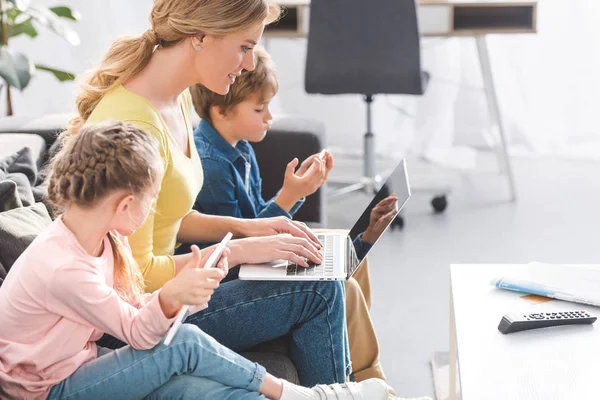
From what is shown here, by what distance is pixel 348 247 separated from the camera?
5.92 ft

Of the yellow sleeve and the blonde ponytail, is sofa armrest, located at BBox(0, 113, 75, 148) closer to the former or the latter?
the blonde ponytail

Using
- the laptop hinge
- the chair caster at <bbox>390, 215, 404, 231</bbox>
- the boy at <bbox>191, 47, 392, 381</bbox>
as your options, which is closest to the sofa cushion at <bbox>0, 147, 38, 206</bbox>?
the boy at <bbox>191, 47, 392, 381</bbox>

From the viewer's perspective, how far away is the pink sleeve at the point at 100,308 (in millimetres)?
1313

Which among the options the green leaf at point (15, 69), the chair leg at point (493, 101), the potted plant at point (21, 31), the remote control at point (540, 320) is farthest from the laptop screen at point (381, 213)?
the chair leg at point (493, 101)

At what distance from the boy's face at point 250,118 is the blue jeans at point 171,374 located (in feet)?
2.19

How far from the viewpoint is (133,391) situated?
139 cm

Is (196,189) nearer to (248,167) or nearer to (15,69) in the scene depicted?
(248,167)

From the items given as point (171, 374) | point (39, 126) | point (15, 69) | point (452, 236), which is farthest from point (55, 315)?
point (452, 236)

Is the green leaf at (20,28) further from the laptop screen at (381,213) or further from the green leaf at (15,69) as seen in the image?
the laptop screen at (381,213)

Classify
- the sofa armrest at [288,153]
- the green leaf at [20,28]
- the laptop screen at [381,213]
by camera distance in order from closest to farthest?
the laptop screen at [381,213]
the sofa armrest at [288,153]
the green leaf at [20,28]

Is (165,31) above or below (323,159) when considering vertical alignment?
above

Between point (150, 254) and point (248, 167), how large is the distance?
475 millimetres

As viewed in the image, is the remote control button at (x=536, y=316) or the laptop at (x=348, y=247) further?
the laptop at (x=348, y=247)

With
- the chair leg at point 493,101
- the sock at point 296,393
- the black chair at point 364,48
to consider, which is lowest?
the chair leg at point 493,101
